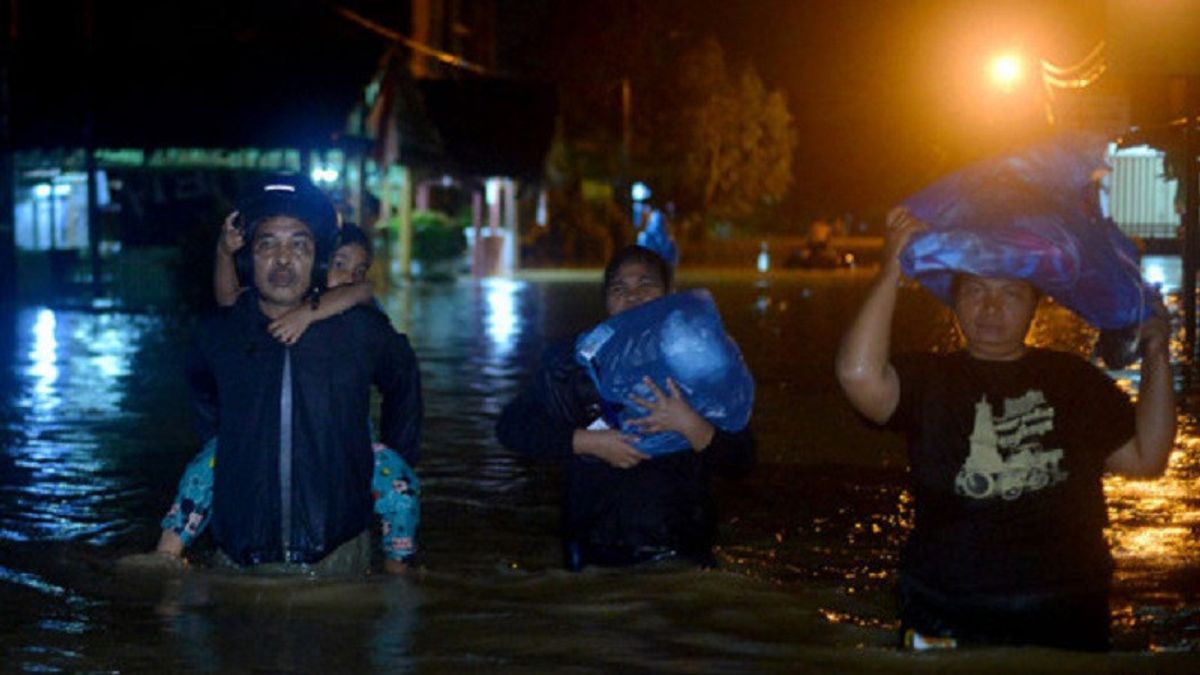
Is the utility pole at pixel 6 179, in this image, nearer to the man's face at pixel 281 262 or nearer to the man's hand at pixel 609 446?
the man's face at pixel 281 262

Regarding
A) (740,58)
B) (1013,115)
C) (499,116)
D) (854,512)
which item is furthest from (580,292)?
(740,58)

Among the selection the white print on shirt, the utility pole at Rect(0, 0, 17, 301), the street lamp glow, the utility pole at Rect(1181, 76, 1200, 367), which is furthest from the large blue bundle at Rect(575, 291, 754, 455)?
the utility pole at Rect(0, 0, 17, 301)

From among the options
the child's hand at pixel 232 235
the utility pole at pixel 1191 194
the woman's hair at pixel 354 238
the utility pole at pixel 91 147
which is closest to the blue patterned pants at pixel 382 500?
the child's hand at pixel 232 235

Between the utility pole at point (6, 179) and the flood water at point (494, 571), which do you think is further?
the utility pole at point (6, 179)

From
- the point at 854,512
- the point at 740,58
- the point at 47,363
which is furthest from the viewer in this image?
the point at 740,58

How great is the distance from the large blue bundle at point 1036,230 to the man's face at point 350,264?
3006mm

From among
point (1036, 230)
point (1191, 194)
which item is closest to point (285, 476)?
point (1036, 230)

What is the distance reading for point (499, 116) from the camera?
44.8m

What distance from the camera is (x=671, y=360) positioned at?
19.4 feet

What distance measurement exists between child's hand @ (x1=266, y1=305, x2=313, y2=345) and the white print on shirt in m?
2.04

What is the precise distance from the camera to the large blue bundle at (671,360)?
5879 mm

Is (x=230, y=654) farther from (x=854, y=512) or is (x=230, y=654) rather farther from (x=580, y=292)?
(x=580, y=292)

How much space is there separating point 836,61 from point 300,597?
4121 inches

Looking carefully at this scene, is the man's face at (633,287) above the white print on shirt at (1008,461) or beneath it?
above
